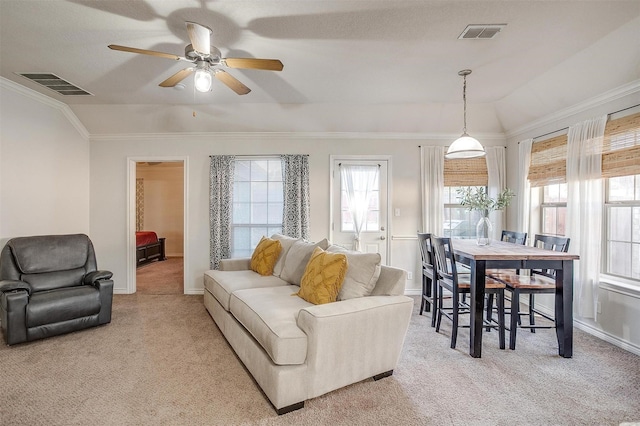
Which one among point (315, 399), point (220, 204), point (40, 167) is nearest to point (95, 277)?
point (40, 167)

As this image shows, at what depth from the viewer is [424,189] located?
4.78 metres

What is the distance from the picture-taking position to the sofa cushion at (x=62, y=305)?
9.82 feet

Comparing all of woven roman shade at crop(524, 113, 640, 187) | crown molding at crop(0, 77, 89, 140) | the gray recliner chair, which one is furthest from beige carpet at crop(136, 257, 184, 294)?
woven roman shade at crop(524, 113, 640, 187)

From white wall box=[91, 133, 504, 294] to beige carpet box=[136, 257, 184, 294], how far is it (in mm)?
399

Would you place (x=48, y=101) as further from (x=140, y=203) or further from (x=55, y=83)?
(x=140, y=203)

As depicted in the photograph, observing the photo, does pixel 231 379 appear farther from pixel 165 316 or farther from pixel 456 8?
pixel 456 8

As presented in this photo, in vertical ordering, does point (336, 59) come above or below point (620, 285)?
above

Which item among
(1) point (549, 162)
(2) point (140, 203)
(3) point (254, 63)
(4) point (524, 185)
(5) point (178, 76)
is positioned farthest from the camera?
(2) point (140, 203)

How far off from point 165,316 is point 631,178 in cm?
522

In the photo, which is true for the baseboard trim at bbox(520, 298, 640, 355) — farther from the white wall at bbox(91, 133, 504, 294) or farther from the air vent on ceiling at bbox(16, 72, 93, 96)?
the air vent on ceiling at bbox(16, 72, 93, 96)

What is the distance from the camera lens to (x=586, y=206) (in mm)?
3326

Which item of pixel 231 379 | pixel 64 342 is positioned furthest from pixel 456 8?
pixel 64 342

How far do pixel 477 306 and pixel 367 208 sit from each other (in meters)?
2.34

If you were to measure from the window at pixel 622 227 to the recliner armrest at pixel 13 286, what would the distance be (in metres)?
5.84
